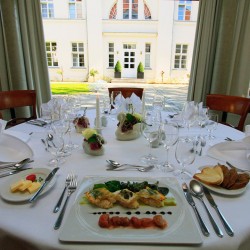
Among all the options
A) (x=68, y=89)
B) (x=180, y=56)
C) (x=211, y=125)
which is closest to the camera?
(x=211, y=125)

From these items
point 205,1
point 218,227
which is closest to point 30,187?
point 218,227

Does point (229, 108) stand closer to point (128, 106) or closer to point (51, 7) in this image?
point (128, 106)

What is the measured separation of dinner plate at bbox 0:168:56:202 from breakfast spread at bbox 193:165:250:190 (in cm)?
49

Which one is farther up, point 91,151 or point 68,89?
point 91,151

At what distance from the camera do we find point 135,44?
414 inches

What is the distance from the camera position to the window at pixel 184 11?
948 cm

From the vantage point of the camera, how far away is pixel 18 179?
0.72 m

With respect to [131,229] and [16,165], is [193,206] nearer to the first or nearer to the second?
[131,229]

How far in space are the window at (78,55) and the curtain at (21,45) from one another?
25.9 feet

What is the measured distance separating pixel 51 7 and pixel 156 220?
10916 millimetres

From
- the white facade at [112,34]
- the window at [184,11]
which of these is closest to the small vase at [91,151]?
the white facade at [112,34]

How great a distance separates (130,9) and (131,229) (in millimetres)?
10903

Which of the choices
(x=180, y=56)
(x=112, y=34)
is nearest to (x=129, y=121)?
(x=180, y=56)

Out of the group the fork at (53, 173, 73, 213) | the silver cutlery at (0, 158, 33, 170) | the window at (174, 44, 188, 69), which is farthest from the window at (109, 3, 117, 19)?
the fork at (53, 173, 73, 213)
